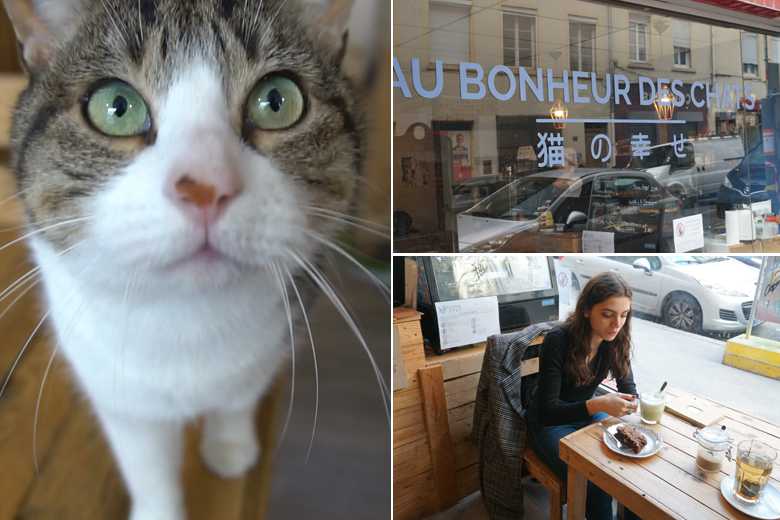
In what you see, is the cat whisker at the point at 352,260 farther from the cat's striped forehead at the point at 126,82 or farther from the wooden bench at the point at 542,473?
the wooden bench at the point at 542,473

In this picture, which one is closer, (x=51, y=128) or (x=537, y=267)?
(x=51, y=128)

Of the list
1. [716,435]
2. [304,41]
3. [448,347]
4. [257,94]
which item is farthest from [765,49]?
[257,94]

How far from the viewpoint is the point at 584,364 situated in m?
1.54

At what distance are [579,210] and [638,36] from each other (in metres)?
0.62

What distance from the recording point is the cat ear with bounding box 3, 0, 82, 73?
38.1 inches

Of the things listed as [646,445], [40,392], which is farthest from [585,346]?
[40,392]

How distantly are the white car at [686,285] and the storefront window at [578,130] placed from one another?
6 centimetres

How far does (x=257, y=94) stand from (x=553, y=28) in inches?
39.9

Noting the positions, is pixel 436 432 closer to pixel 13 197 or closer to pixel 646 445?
pixel 646 445

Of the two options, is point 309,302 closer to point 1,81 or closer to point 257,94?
point 257,94

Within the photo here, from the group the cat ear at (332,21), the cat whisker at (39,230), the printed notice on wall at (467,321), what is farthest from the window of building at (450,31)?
the cat whisker at (39,230)

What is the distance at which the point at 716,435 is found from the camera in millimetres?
1421

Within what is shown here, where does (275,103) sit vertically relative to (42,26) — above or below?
below

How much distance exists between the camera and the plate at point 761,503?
1233 mm
